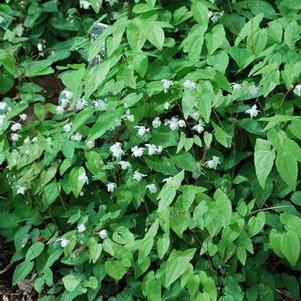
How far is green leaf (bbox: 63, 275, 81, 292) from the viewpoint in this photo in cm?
293

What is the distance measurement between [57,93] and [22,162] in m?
0.73

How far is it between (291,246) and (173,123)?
0.81m

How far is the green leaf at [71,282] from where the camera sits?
2926 mm

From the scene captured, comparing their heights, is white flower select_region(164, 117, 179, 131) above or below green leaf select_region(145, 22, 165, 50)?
below

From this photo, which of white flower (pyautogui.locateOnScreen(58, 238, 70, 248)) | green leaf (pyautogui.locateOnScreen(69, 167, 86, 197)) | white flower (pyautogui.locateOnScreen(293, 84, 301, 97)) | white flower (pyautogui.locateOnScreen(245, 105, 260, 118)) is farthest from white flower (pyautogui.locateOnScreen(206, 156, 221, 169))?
white flower (pyautogui.locateOnScreen(58, 238, 70, 248))

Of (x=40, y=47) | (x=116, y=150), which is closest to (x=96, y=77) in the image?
(x=116, y=150)

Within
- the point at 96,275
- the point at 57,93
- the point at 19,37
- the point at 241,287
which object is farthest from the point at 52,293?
the point at 19,37

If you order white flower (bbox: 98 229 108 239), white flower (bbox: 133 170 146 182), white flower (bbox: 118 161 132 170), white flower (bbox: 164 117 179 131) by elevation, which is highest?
white flower (bbox: 164 117 179 131)

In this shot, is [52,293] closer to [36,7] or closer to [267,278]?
[267,278]

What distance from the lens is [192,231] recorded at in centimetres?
289

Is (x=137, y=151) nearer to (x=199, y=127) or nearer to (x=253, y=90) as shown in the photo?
(x=199, y=127)

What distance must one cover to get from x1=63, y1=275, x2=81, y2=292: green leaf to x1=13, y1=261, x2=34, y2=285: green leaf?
202 millimetres

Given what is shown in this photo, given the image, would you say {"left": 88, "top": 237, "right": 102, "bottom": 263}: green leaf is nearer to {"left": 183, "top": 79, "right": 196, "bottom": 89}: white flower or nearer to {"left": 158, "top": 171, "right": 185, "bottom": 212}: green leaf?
{"left": 158, "top": 171, "right": 185, "bottom": 212}: green leaf

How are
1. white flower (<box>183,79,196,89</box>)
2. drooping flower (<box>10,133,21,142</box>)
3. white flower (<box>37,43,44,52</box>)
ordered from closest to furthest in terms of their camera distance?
white flower (<box>183,79,196,89</box>), drooping flower (<box>10,133,21,142</box>), white flower (<box>37,43,44,52</box>)
